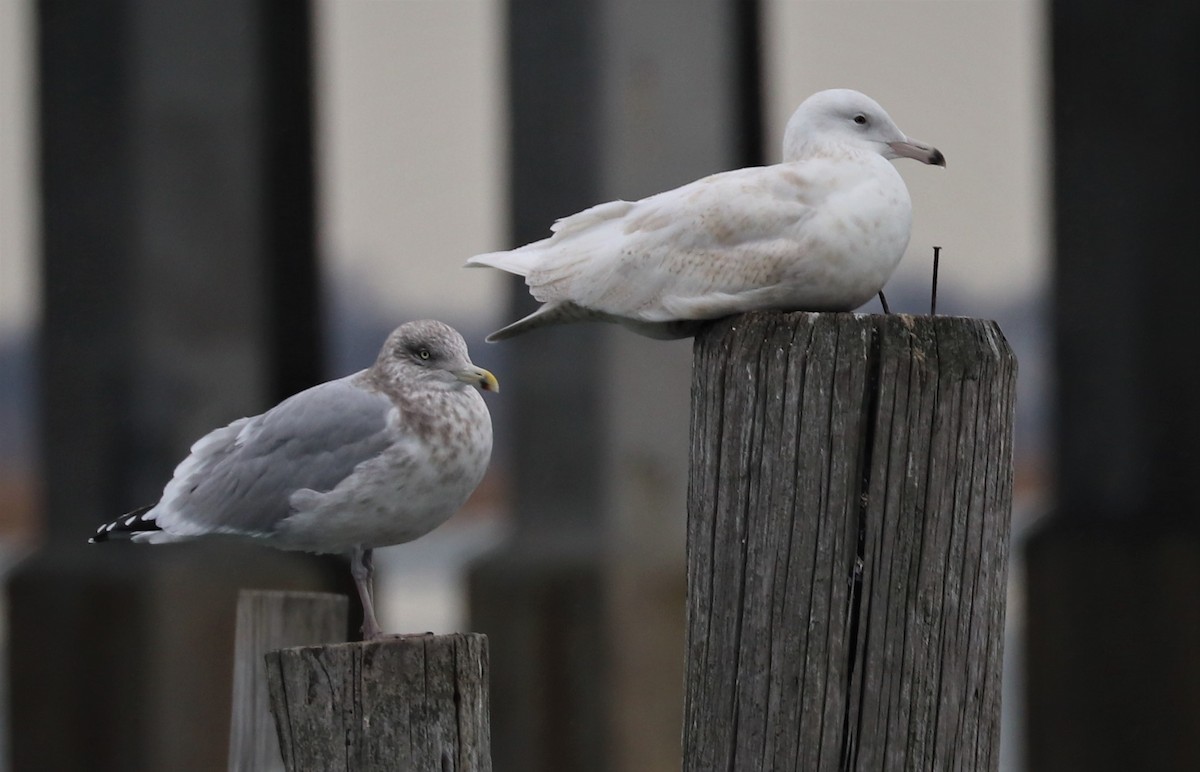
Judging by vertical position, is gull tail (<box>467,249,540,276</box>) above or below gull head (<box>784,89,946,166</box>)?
below

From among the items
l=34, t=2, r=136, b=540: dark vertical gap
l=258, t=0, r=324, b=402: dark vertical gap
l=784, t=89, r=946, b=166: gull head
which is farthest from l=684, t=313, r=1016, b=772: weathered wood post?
l=258, t=0, r=324, b=402: dark vertical gap

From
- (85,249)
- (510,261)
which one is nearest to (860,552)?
(510,261)

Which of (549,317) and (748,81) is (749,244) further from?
(748,81)

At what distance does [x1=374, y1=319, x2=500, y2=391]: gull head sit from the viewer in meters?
4.62

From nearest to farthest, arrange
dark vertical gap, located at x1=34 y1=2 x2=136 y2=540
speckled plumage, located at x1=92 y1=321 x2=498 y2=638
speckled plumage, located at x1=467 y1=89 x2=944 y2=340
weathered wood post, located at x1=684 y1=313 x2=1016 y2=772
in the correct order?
weathered wood post, located at x1=684 y1=313 x2=1016 y2=772 → speckled plumage, located at x1=467 y1=89 x2=944 y2=340 → speckled plumage, located at x1=92 y1=321 x2=498 y2=638 → dark vertical gap, located at x1=34 y1=2 x2=136 y2=540

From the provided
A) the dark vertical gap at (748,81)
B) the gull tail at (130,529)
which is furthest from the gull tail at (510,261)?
the dark vertical gap at (748,81)

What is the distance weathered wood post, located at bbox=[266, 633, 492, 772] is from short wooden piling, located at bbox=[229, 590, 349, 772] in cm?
168

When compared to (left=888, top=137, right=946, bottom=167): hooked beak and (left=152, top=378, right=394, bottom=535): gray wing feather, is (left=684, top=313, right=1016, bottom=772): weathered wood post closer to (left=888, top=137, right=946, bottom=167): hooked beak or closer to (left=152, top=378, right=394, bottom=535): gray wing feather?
(left=888, top=137, right=946, bottom=167): hooked beak

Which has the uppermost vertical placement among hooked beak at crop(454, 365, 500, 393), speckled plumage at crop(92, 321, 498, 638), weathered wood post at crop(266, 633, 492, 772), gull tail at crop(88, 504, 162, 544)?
hooked beak at crop(454, 365, 500, 393)

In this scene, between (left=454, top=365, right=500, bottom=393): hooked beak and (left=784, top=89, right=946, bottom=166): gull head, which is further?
(left=454, top=365, right=500, bottom=393): hooked beak

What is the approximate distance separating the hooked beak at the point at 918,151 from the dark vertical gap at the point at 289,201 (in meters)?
6.30

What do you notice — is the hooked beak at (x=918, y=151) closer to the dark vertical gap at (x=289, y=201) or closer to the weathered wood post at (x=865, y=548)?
the weathered wood post at (x=865, y=548)

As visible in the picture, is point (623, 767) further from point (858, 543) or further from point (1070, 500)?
point (858, 543)

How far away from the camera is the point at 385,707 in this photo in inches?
141
